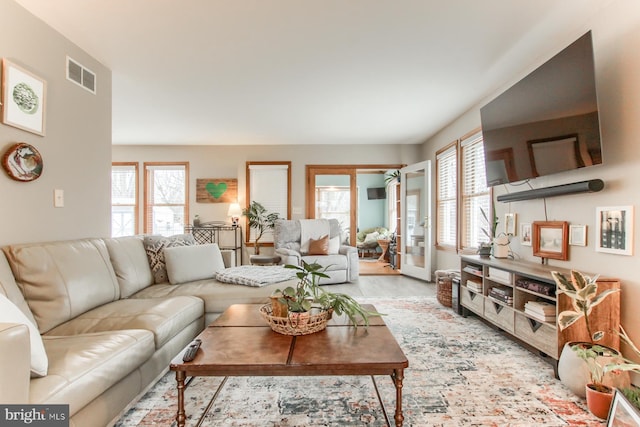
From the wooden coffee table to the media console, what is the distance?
1254mm

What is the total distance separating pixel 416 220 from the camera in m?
5.66

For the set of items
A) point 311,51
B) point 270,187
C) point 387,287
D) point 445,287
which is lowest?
point 387,287

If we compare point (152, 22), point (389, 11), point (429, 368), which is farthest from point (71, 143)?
point (429, 368)

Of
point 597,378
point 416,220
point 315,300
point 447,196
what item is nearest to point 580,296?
point 597,378

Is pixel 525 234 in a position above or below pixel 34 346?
above

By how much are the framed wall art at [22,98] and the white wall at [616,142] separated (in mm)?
3796

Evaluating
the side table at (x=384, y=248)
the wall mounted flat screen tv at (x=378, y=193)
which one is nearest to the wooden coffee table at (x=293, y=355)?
the side table at (x=384, y=248)

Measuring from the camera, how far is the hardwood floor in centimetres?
452

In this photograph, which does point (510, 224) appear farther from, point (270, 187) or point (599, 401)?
point (270, 187)

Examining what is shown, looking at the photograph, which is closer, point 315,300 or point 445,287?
point 315,300

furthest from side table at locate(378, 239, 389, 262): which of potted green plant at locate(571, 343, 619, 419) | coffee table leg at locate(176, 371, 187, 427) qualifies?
coffee table leg at locate(176, 371, 187, 427)

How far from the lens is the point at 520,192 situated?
296 centimetres

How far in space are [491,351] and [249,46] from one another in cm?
314

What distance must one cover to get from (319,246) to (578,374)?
391cm
